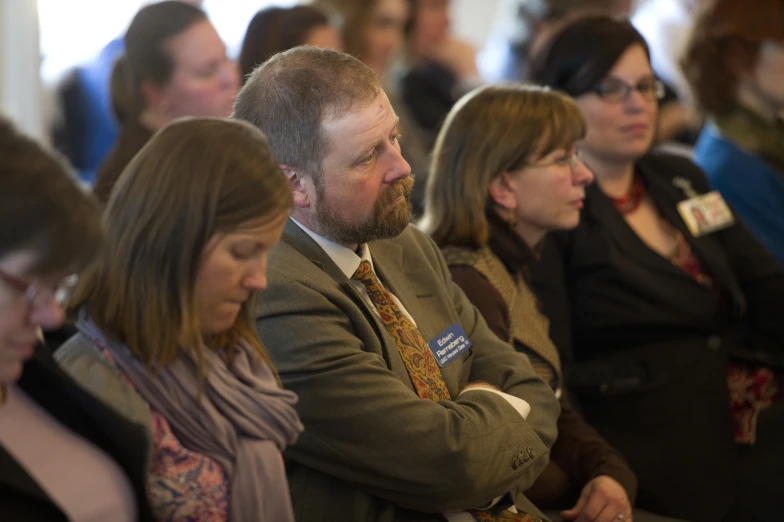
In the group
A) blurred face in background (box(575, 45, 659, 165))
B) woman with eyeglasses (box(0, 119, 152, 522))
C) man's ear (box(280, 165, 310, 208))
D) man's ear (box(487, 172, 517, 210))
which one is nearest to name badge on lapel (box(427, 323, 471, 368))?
man's ear (box(280, 165, 310, 208))

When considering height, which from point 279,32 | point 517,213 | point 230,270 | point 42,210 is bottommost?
point 517,213

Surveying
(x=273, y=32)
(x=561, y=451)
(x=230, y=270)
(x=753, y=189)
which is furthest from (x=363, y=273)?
(x=753, y=189)

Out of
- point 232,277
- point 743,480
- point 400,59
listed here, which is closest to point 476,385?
point 232,277

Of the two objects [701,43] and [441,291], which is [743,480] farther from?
[701,43]

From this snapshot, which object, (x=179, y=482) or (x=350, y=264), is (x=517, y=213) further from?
(x=179, y=482)

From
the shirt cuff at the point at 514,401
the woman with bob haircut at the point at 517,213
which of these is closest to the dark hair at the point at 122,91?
the woman with bob haircut at the point at 517,213

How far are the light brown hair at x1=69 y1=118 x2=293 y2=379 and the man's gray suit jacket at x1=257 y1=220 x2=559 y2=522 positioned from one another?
13.7 inches

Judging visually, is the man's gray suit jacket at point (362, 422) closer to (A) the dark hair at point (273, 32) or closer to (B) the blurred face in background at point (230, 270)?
(B) the blurred face in background at point (230, 270)

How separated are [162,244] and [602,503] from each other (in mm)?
1343

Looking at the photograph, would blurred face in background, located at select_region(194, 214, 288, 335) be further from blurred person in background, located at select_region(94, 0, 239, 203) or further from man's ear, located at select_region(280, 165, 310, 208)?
blurred person in background, located at select_region(94, 0, 239, 203)

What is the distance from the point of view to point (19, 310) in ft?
3.93

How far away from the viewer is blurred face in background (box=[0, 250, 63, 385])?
116 centimetres

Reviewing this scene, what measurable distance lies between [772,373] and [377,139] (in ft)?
6.08

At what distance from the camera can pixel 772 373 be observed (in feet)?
10.2
